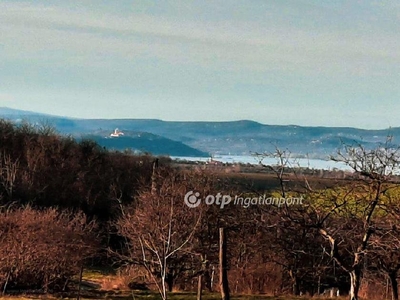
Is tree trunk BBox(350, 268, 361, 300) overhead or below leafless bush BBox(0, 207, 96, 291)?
overhead

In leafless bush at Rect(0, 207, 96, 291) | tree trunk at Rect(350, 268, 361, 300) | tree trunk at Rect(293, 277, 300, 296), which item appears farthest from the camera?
tree trunk at Rect(293, 277, 300, 296)

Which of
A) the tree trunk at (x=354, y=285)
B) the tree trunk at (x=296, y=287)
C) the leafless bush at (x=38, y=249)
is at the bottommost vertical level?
the tree trunk at (x=296, y=287)

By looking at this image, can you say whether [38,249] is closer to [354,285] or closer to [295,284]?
[295,284]

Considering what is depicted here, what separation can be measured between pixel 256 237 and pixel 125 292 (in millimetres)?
7012

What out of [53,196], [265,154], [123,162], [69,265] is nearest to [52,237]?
[69,265]

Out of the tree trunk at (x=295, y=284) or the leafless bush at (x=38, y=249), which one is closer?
the leafless bush at (x=38, y=249)

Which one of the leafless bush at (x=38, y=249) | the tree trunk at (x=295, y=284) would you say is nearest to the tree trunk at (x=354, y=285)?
the leafless bush at (x=38, y=249)

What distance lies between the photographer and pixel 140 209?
939 inches

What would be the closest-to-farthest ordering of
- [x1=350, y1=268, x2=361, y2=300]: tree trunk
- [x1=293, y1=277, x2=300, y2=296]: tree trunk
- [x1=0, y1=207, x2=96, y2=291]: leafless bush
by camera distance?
[x1=350, y1=268, x2=361, y2=300]: tree trunk < [x1=0, y1=207, x2=96, y2=291]: leafless bush < [x1=293, y1=277, x2=300, y2=296]: tree trunk

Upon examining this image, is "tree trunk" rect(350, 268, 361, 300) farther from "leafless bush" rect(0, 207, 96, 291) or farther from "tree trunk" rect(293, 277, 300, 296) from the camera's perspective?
"tree trunk" rect(293, 277, 300, 296)

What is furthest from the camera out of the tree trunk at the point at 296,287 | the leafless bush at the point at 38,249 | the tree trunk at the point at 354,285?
the tree trunk at the point at 296,287

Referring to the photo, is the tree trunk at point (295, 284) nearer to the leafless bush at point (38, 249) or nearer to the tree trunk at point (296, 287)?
the tree trunk at point (296, 287)

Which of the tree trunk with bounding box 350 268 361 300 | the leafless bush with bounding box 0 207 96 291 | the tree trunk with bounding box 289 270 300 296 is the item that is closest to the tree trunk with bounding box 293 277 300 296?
the tree trunk with bounding box 289 270 300 296

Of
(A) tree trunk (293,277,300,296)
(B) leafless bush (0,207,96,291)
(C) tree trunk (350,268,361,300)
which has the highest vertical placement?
(C) tree trunk (350,268,361,300)
